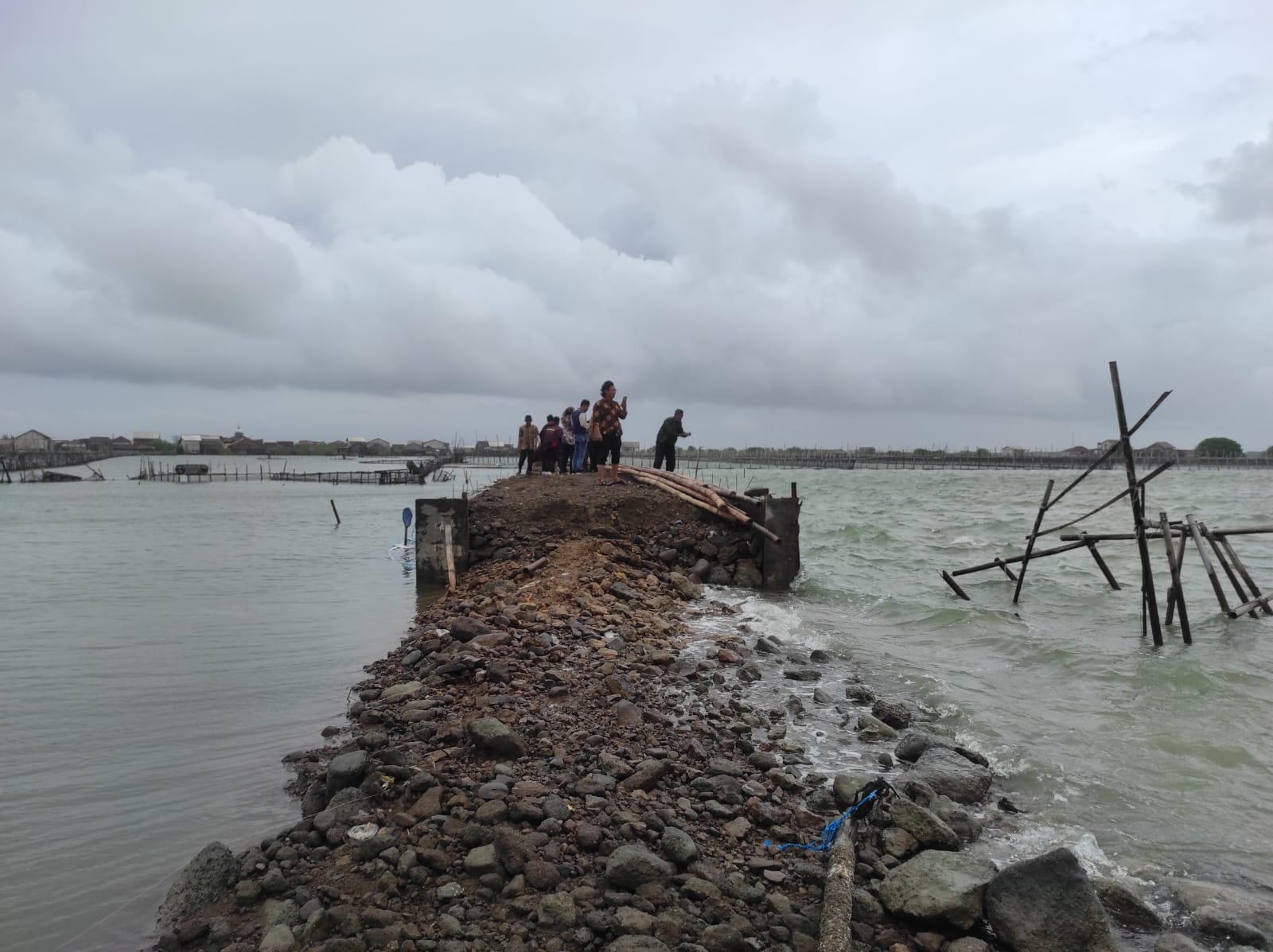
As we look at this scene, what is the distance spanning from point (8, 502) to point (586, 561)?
4587 centimetres

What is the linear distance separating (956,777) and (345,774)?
3.96m

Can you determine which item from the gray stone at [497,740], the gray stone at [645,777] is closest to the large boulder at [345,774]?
the gray stone at [497,740]

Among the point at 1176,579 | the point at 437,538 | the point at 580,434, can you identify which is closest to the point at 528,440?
the point at 580,434

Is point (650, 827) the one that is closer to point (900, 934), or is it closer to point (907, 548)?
point (900, 934)

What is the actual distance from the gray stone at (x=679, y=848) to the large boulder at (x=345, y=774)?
197 cm

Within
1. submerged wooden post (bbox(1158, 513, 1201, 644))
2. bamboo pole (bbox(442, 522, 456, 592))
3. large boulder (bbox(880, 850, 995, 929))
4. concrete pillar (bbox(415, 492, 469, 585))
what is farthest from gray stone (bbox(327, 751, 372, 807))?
submerged wooden post (bbox(1158, 513, 1201, 644))

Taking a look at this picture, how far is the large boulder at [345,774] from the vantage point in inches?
187

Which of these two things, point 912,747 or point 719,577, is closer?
point 912,747

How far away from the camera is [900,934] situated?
3582 mm

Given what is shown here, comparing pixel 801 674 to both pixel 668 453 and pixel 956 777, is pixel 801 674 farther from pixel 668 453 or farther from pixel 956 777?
pixel 668 453

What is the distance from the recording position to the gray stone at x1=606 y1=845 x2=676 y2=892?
12.1 ft

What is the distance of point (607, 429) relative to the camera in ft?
53.7

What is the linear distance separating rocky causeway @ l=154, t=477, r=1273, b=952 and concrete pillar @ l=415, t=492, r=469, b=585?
5766mm

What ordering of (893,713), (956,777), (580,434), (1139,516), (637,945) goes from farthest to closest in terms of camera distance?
(580,434), (1139,516), (893,713), (956,777), (637,945)
